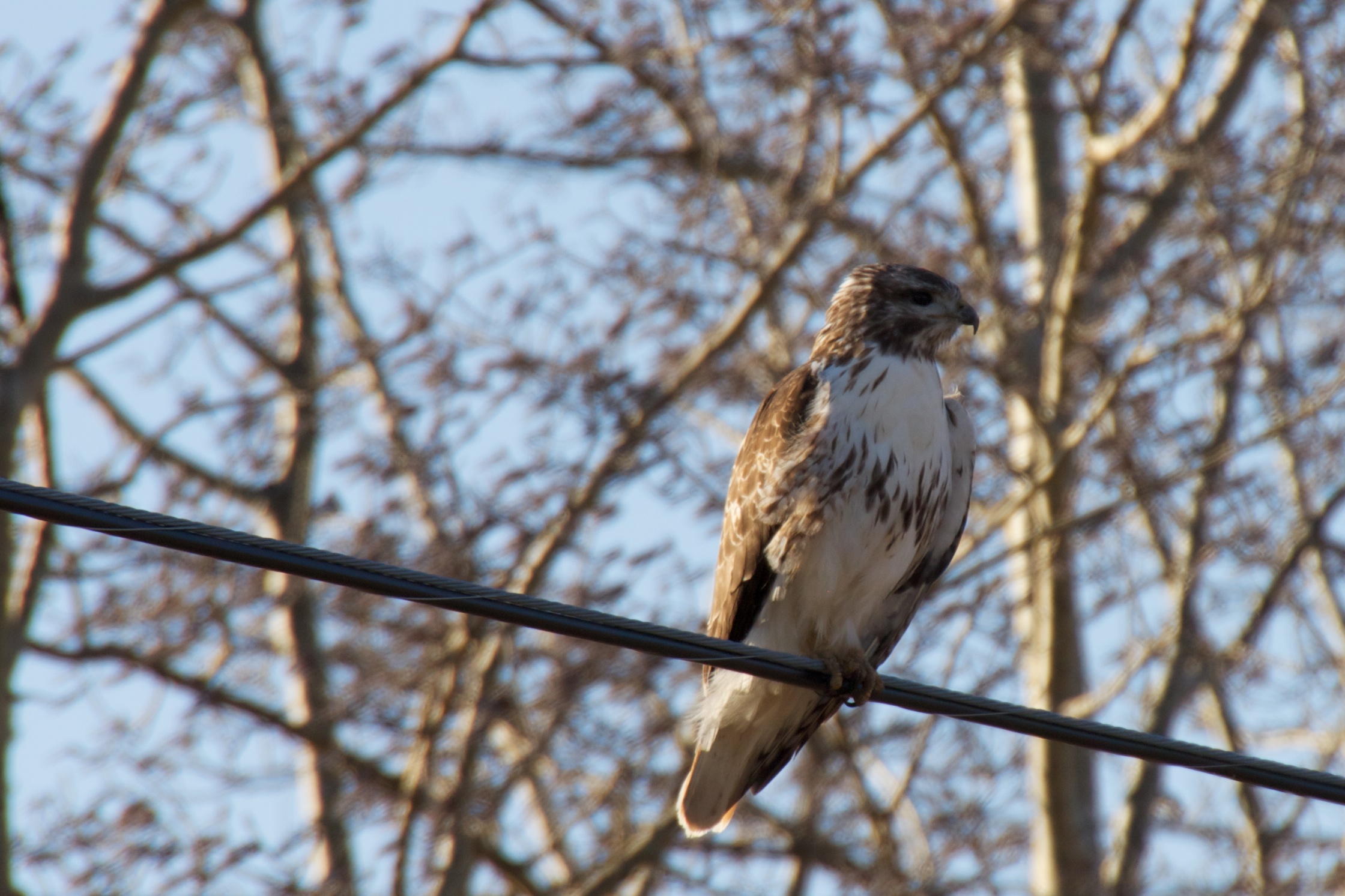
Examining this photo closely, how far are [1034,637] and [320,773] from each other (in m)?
4.31

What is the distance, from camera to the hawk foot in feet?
16.6

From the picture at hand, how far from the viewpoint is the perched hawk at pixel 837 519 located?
5098mm

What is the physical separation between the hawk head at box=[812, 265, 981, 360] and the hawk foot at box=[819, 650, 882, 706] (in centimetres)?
101

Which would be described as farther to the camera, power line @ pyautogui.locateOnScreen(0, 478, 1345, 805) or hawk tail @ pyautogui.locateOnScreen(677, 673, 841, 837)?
hawk tail @ pyautogui.locateOnScreen(677, 673, 841, 837)

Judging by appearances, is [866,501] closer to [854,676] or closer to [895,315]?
[854,676]

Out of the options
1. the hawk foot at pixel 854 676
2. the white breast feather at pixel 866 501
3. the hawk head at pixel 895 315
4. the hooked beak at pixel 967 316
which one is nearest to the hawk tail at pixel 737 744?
the white breast feather at pixel 866 501

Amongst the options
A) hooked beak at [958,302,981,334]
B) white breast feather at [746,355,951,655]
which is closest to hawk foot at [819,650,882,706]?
white breast feather at [746,355,951,655]

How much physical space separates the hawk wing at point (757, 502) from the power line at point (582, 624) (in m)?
1.22

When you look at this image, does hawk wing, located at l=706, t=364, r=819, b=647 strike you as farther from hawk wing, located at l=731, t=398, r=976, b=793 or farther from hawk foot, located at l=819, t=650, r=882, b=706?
hawk foot, located at l=819, t=650, r=882, b=706

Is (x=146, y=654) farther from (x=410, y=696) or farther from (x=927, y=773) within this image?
(x=927, y=773)

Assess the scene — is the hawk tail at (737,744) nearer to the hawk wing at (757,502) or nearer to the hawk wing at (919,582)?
the hawk wing at (919,582)

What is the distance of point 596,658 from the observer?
8703 mm

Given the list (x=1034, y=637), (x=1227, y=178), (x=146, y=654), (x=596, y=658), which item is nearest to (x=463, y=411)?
(x=596, y=658)

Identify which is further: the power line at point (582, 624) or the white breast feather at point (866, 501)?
the white breast feather at point (866, 501)
